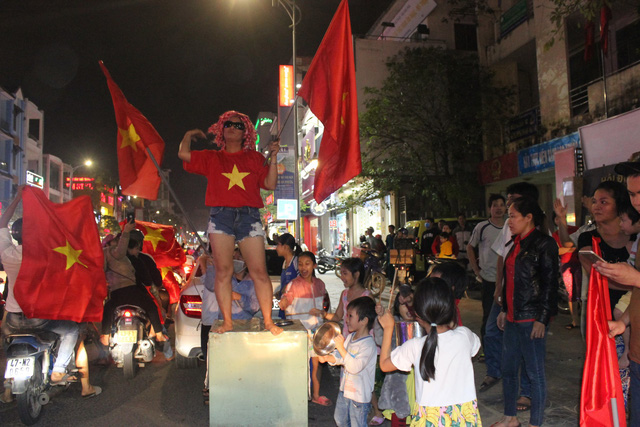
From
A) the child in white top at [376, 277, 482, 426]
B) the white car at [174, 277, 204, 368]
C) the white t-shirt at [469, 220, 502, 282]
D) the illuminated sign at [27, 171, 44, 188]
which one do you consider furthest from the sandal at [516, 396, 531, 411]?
the illuminated sign at [27, 171, 44, 188]

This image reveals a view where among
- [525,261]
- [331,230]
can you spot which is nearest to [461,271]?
[525,261]

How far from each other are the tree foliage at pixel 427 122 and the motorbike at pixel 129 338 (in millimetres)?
13266

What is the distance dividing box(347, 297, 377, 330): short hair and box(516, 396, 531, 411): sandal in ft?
6.51

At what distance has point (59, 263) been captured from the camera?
17.9ft

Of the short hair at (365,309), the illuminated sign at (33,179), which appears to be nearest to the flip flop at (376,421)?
the short hair at (365,309)

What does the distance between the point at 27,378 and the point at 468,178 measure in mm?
17737

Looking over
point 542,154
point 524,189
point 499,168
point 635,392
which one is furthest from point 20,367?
point 499,168

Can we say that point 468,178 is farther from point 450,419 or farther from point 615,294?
point 450,419

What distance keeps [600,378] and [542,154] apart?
13591 millimetres

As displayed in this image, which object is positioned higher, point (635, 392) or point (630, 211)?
point (630, 211)

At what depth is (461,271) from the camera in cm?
460

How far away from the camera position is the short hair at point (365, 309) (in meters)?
4.08

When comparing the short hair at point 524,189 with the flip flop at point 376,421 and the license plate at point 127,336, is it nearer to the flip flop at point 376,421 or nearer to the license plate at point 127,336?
the flip flop at point 376,421

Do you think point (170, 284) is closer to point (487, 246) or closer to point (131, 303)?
point (131, 303)
